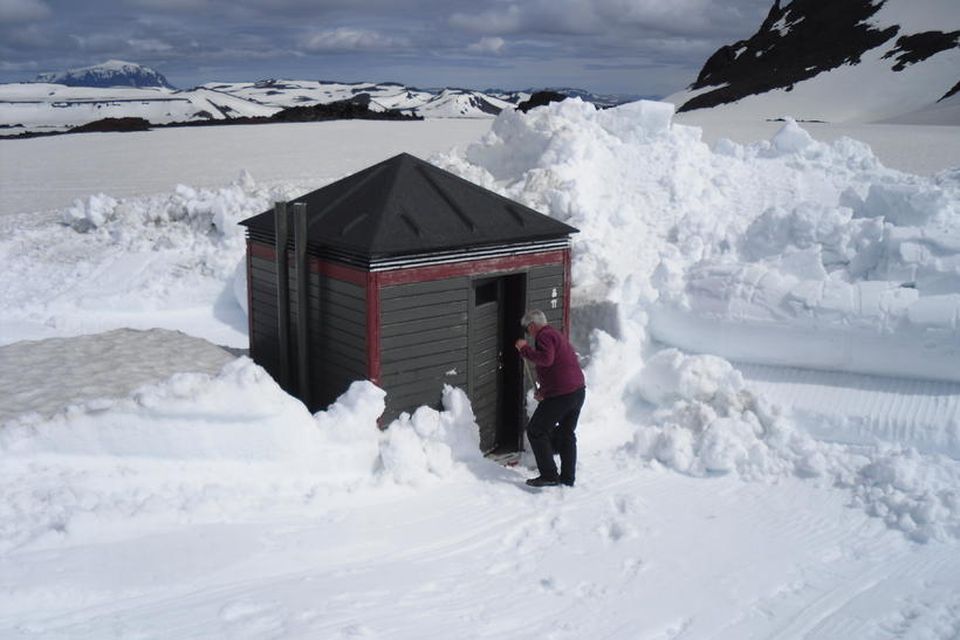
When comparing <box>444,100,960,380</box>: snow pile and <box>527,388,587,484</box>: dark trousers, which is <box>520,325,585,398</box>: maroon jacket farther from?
<box>444,100,960,380</box>: snow pile

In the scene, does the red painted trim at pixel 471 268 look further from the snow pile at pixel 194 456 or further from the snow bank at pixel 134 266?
the snow bank at pixel 134 266

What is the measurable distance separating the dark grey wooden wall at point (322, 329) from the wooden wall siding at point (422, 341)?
216mm

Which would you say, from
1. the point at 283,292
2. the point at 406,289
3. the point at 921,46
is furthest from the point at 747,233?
the point at 921,46

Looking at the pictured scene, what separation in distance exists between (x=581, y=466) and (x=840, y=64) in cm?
5685

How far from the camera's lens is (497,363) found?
8.26 metres

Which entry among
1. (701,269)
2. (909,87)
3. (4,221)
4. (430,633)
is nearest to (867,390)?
(701,269)

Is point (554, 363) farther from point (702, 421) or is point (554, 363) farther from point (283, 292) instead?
point (283, 292)

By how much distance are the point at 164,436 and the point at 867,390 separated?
24.0 ft

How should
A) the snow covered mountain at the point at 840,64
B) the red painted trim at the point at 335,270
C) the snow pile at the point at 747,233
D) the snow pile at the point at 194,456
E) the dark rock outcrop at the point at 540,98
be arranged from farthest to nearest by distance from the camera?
the snow covered mountain at the point at 840,64 < the dark rock outcrop at the point at 540,98 < the snow pile at the point at 747,233 < the red painted trim at the point at 335,270 < the snow pile at the point at 194,456

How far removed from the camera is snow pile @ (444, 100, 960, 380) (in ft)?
31.7

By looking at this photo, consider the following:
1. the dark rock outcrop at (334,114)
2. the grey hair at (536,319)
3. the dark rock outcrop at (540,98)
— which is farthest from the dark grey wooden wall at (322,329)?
the dark rock outcrop at (334,114)

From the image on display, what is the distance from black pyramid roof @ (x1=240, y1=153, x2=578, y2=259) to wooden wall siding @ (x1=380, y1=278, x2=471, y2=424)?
0.38m

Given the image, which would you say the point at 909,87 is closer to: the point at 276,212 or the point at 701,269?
the point at 701,269

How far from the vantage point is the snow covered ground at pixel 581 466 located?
5.27m
